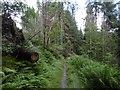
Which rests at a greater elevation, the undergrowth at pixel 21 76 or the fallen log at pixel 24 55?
the fallen log at pixel 24 55

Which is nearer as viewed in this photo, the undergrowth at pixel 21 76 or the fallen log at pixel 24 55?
the undergrowth at pixel 21 76

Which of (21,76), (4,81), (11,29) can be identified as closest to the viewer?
(4,81)

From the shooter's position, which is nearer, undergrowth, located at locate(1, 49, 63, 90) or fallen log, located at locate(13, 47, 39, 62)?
undergrowth, located at locate(1, 49, 63, 90)

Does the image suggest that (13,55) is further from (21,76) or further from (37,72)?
(21,76)

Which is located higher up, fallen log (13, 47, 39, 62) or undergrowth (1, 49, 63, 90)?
fallen log (13, 47, 39, 62)

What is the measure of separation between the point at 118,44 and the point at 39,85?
3641 mm

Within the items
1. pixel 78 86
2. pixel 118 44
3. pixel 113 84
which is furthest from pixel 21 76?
pixel 118 44

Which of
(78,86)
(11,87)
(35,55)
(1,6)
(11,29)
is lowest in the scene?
(78,86)

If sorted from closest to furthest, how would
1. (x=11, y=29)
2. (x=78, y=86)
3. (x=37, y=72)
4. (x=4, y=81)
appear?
(x=4, y=81) < (x=78, y=86) < (x=37, y=72) < (x=11, y=29)

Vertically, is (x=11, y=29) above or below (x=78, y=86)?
above

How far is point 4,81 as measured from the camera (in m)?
5.32

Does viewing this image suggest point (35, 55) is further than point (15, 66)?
Yes

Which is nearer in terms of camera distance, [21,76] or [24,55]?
[21,76]

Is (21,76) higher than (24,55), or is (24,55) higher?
(24,55)
